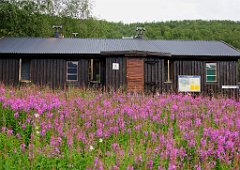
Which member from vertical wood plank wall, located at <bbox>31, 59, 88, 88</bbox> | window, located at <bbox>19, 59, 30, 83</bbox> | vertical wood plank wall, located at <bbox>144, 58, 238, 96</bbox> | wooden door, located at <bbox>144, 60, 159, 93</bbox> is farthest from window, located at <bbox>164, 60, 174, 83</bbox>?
window, located at <bbox>19, 59, 30, 83</bbox>

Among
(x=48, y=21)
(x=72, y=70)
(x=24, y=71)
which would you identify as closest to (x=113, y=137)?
(x=72, y=70)

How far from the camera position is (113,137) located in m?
6.19

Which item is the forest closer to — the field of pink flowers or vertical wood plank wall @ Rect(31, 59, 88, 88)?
vertical wood plank wall @ Rect(31, 59, 88, 88)

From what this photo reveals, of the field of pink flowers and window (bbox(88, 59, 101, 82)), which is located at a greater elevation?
window (bbox(88, 59, 101, 82))

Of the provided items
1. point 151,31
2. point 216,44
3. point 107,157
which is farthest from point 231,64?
point 151,31

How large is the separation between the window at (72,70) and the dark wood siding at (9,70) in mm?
3406

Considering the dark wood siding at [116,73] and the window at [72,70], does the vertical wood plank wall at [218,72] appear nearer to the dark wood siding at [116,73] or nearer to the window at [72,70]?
the dark wood siding at [116,73]

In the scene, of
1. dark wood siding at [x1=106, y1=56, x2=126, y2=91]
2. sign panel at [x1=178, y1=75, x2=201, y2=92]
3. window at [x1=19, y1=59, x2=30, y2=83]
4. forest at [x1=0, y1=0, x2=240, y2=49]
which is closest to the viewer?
dark wood siding at [x1=106, y1=56, x2=126, y2=91]

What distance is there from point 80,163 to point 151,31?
95.0 metres

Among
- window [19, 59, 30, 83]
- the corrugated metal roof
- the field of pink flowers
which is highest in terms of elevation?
the corrugated metal roof

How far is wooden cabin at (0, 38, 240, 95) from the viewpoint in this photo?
70.4 feet

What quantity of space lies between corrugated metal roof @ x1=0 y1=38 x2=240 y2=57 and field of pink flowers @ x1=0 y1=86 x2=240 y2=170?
47.2 ft

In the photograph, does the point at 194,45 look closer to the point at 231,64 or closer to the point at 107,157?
the point at 231,64

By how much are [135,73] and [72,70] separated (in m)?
4.41
